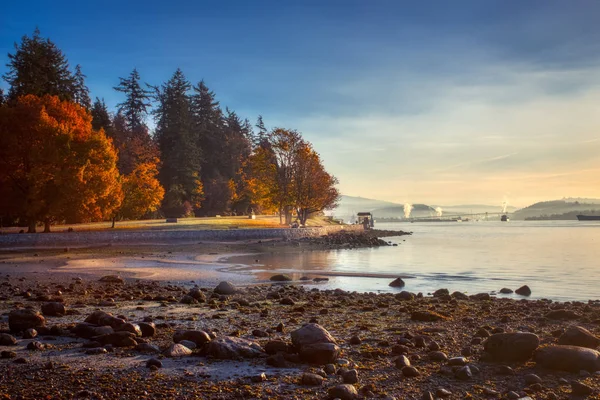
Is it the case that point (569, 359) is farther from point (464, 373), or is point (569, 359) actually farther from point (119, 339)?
point (119, 339)

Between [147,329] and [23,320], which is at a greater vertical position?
[23,320]

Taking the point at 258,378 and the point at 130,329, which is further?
the point at 130,329

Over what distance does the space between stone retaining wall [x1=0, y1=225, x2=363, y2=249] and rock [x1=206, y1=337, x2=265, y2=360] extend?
121ft

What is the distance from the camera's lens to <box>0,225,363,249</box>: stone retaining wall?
39.6m

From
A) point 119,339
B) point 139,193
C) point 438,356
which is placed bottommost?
point 438,356

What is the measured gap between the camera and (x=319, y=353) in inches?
290

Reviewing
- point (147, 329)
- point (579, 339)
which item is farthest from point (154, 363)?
point (579, 339)

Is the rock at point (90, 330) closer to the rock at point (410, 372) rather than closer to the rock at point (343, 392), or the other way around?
the rock at point (343, 392)

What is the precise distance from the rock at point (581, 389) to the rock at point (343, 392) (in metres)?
2.80

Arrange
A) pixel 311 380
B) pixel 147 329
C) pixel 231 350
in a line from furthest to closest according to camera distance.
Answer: pixel 147 329, pixel 231 350, pixel 311 380

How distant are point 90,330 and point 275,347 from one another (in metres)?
3.42

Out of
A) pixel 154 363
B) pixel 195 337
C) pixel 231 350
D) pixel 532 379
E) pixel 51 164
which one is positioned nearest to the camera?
pixel 532 379

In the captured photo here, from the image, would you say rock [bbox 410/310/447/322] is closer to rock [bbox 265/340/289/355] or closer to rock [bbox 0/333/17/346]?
rock [bbox 265/340/289/355]

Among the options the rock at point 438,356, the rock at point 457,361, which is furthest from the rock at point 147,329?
the rock at point 457,361
